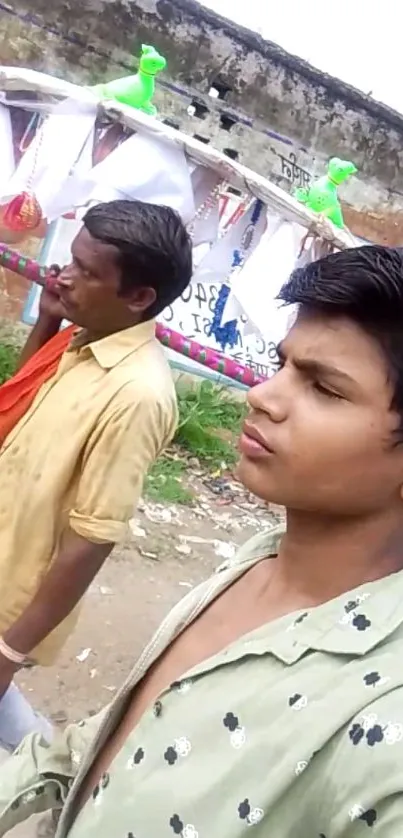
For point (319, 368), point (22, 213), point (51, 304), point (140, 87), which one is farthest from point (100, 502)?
point (140, 87)

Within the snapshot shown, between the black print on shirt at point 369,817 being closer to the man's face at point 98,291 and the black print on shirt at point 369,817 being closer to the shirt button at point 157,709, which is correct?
the shirt button at point 157,709

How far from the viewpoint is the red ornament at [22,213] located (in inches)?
121

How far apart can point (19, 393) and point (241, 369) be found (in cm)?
128

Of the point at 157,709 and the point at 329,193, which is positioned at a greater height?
the point at 157,709

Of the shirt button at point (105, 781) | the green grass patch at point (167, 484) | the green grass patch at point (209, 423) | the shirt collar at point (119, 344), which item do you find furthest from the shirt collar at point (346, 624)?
the green grass patch at point (209, 423)

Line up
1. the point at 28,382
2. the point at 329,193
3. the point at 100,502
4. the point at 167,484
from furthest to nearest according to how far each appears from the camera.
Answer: the point at 167,484 → the point at 329,193 → the point at 28,382 → the point at 100,502

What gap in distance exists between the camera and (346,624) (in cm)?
89

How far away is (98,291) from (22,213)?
4.88ft

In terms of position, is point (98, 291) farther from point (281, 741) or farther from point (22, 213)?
point (22, 213)

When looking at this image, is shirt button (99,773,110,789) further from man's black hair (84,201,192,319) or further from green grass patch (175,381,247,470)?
green grass patch (175,381,247,470)

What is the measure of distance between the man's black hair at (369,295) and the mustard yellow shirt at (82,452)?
72 cm

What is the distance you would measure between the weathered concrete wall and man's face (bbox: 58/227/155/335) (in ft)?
12.4

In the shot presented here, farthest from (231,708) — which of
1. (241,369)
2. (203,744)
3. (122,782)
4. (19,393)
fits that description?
(241,369)

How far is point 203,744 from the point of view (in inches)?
→ 35.0
